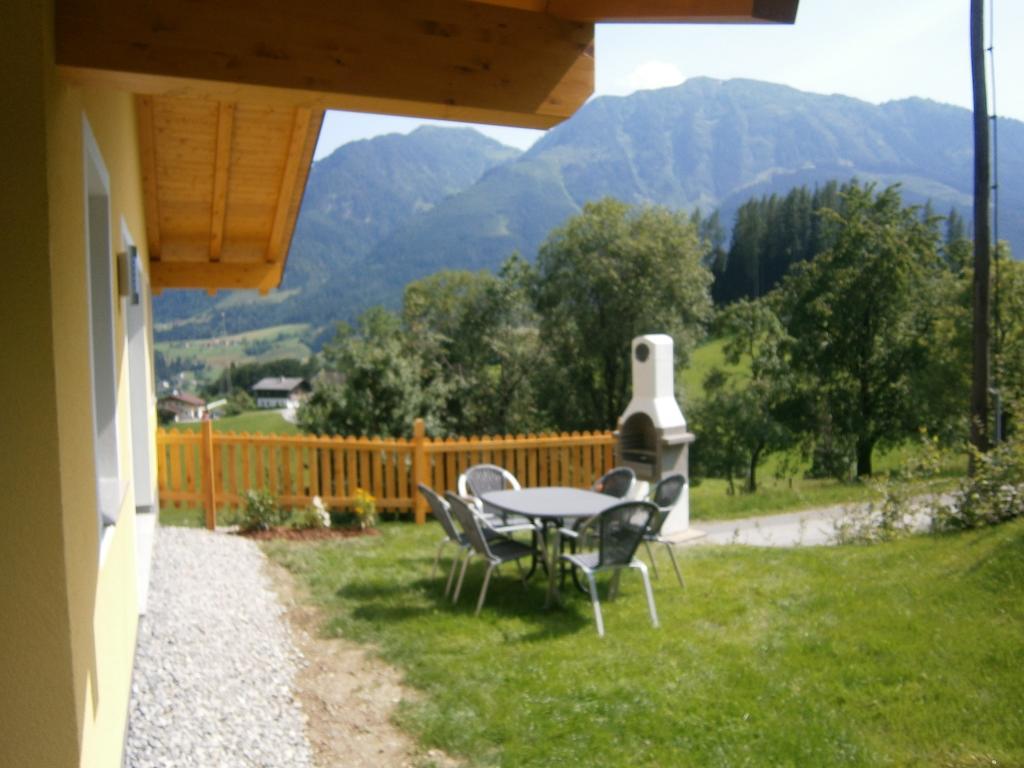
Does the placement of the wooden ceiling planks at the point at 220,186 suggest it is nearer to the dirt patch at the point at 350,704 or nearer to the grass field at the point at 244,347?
the dirt patch at the point at 350,704

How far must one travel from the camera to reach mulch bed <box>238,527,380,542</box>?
8.97m

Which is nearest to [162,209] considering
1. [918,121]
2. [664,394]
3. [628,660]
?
[664,394]

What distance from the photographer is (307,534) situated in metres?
9.21

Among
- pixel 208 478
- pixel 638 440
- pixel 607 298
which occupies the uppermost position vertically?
pixel 607 298

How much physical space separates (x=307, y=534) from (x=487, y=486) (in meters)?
2.58

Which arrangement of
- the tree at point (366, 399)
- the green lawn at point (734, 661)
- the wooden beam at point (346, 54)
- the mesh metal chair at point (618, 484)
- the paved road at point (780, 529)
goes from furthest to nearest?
the tree at point (366, 399) → the paved road at point (780, 529) → the mesh metal chair at point (618, 484) → the green lawn at point (734, 661) → the wooden beam at point (346, 54)

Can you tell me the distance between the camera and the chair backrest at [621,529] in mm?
5711

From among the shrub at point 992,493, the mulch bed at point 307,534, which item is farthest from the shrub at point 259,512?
the shrub at point 992,493

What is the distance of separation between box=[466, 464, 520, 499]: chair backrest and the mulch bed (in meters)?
2.12

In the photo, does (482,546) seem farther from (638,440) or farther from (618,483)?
(638,440)

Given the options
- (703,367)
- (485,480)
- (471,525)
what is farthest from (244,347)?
(471,525)

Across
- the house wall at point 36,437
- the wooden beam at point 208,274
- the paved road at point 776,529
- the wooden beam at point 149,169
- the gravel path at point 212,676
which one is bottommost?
the paved road at point 776,529

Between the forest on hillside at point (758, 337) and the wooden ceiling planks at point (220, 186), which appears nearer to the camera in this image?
the wooden ceiling planks at point (220, 186)

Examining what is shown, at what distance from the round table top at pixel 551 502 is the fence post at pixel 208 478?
167 inches
